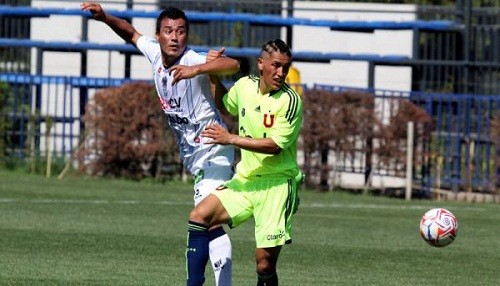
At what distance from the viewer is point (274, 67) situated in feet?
30.1

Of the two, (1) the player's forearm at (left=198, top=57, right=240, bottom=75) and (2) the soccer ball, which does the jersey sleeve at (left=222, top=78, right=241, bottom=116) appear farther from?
(2) the soccer ball

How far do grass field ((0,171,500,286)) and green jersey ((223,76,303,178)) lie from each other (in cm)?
183

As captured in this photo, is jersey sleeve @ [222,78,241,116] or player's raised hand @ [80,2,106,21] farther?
player's raised hand @ [80,2,106,21]

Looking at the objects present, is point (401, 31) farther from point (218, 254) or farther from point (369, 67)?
point (218, 254)

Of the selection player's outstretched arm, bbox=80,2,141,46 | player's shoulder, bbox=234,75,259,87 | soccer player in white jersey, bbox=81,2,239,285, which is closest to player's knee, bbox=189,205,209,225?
soccer player in white jersey, bbox=81,2,239,285

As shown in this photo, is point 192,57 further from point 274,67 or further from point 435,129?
point 435,129

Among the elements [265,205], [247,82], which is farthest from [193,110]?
[265,205]

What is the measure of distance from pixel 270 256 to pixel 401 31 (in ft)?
55.6

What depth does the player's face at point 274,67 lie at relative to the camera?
9.17 meters

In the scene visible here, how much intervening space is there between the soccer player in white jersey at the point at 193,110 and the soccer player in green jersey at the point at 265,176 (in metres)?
0.17

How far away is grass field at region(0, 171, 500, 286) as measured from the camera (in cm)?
1145

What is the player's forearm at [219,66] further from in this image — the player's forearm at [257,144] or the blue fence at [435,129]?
the blue fence at [435,129]

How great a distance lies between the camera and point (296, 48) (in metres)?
26.7

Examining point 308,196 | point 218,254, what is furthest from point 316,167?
point 218,254
